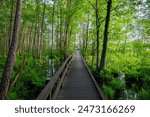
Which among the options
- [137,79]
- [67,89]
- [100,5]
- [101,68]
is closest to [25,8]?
[100,5]

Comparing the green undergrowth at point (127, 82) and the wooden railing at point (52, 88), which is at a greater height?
the wooden railing at point (52, 88)

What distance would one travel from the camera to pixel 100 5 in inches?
898

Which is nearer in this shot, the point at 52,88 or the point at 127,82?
the point at 52,88

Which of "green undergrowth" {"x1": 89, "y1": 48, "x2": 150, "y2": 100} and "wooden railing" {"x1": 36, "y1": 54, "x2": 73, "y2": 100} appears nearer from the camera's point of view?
"wooden railing" {"x1": 36, "y1": 54, "x2": 73, "y2": 100}

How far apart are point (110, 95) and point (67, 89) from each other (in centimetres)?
226

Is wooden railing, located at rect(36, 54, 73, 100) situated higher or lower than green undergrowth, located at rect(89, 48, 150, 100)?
higher

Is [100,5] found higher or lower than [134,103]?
higher

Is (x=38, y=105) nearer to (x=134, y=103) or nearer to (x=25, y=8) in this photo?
(x=134, y=103)

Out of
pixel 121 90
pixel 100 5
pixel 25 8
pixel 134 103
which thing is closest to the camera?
pixel 134 103

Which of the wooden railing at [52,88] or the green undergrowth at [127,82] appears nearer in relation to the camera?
the wooden railing at [52,88]

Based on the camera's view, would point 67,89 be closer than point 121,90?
Yes

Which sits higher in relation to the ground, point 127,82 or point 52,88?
point 52,88

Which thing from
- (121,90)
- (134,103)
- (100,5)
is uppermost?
(100,5)

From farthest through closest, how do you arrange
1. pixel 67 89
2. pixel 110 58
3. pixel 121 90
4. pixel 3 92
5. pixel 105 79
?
pixel 110 58 → pixel 105 79 → pixel 121 90 → pixel 67 89 → pixel 3 92
